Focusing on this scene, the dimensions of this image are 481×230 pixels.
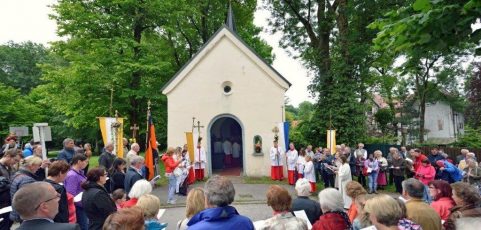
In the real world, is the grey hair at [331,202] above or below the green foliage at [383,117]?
below

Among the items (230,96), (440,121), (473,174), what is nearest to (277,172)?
(230,96)

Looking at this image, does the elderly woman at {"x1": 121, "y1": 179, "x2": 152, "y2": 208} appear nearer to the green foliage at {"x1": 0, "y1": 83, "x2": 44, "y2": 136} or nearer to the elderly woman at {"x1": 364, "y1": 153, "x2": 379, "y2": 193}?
the elderly woman at {"x1": 364, "y1": 153, "x2": 379, "y2": 193}

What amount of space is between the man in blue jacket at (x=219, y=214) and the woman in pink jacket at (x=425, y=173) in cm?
878

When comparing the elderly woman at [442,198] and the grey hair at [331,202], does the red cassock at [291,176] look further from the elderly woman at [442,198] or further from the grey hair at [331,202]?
the grey hair at [331,202]

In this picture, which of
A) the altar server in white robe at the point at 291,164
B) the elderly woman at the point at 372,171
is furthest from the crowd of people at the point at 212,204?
the altar server in white robe at the point at 291,164

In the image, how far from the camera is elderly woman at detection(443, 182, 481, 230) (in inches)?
163

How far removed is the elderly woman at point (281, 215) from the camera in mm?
3635

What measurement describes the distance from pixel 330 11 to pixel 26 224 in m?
22.7

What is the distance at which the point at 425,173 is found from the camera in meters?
10.6

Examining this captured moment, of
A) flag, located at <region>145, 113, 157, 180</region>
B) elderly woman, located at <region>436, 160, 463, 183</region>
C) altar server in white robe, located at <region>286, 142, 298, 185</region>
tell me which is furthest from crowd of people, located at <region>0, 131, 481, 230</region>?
altar server in white robe, located at <region>286, 142, 298, 185</region>

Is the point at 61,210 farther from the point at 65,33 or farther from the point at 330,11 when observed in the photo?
the point at 330,11

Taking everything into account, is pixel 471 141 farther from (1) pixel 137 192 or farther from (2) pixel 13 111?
(2) pixel 13 111

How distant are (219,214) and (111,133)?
393 inches

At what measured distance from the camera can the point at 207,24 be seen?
30.1m
